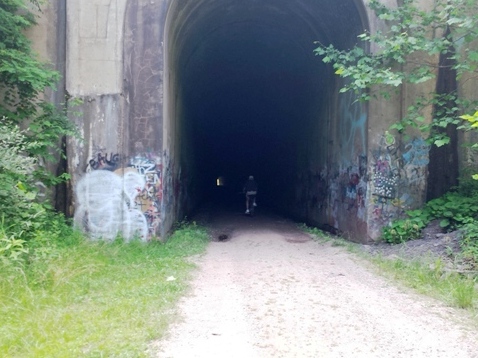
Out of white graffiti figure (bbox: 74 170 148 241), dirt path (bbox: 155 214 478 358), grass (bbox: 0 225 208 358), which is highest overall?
white graffiti figure (bbox: 74 170 148 241)

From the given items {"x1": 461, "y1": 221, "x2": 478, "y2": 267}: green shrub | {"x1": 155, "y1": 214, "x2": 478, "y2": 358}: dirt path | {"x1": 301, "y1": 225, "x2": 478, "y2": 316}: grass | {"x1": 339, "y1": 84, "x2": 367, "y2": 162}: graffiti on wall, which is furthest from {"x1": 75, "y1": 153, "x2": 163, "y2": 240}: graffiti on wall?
{"x1": 461, "y1": 221, "x2": 478, "y2": 267}: green shrub

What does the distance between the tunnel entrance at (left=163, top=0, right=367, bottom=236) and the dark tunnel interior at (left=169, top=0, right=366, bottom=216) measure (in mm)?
35

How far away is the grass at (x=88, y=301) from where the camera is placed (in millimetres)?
4305

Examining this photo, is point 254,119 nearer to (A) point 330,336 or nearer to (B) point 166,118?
(B) point 166,118

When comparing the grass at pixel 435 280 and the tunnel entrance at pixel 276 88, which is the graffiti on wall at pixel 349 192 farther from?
the grass at pixel 435 280

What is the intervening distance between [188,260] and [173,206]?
3.26 meters

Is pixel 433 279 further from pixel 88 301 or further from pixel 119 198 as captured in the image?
pixel 119 198

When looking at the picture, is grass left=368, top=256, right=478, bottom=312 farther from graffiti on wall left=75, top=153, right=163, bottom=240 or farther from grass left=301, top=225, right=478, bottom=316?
graffiti on wall left=75, top=153, right=163, bottom=240

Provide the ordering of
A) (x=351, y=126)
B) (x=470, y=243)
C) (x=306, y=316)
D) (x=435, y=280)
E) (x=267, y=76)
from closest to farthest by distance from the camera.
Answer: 1. (x=306, y=316)
2. (x=435, y=280)
3. (x=470, y=243)
4. (x=351, y=126)
5. (x=267, y=76)

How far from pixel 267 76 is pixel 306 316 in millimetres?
14471

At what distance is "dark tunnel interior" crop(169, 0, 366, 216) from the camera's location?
12.0 metres

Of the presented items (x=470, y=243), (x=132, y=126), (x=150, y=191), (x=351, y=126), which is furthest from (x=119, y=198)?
(x=470, y=243)

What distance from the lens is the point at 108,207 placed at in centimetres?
938

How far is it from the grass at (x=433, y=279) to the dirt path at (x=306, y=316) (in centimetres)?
23
